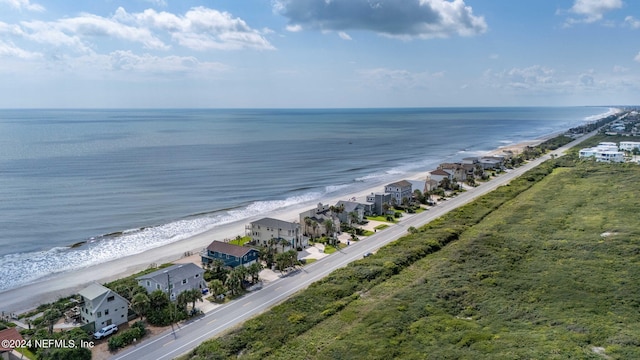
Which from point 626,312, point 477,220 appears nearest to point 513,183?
point 477,220

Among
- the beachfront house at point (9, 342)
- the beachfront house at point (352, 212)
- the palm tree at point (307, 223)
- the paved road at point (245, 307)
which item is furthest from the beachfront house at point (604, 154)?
the beachfront house at point (9, 342)

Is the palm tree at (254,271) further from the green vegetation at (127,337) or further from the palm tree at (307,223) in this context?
Result: the palm tree at (307,223)

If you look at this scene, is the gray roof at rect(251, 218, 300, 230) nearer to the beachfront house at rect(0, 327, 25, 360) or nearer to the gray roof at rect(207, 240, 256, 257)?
the gray roof at rect(207, 240, 256, 257)

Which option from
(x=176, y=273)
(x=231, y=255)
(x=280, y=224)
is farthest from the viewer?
(x=280, y=224)

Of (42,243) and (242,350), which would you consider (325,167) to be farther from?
(242,350)

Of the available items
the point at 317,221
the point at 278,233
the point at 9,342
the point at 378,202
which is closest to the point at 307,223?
the point at 317,221

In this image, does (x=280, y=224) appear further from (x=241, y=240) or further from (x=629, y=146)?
(x=629, y=146)
